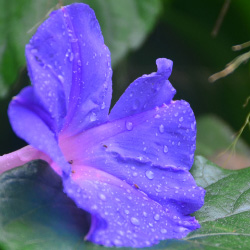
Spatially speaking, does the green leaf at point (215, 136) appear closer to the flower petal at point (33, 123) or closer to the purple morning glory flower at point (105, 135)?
the purple morning glory flower at point (105, 135)

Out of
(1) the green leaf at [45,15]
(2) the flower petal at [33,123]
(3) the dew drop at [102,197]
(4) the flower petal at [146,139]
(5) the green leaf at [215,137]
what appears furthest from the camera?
(5) the green leaf at [215,137]

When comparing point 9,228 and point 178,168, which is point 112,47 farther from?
point 9,228

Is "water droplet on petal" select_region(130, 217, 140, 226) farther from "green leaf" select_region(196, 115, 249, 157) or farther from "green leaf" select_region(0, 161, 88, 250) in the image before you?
"green leaf" select_region(196, 115, 249, 157)

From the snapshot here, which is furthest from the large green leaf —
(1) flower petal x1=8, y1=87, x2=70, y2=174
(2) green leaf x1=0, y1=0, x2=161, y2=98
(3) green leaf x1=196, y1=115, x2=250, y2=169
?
(3) green leaf x1=196, y1=115, x2=250, y2=169

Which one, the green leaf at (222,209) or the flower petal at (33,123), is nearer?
the flower petal at (33,123)

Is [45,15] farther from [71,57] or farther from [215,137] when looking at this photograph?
[215,137]

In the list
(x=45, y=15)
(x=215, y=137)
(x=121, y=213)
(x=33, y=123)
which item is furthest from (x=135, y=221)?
(x=215, y=137)

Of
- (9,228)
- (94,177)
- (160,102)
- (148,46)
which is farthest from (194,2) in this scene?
(9,228)

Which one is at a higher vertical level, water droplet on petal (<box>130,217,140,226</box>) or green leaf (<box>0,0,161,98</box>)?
green leaf (<box>0,0,161,98</box>)

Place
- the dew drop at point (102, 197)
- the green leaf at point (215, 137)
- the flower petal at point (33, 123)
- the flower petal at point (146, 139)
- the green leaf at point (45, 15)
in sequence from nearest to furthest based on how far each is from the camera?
the flower petal at point (33, 123), the dew drop at point (102, 197), the flower petal at point (146, 139), the green leaf at point (45, 15), the green leaf at point (215, 137)


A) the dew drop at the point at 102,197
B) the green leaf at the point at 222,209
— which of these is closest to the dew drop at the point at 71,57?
the dew drop at the point at 102,197
